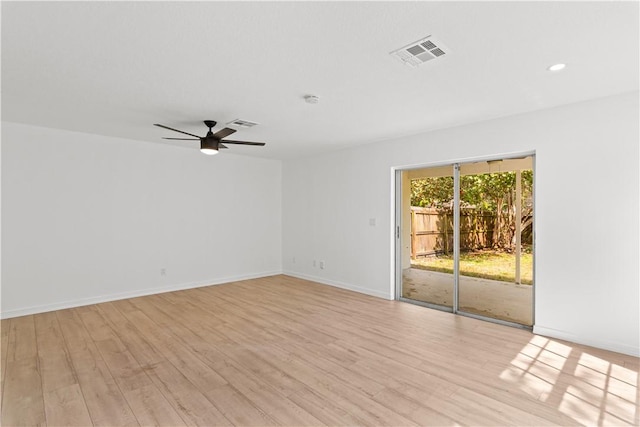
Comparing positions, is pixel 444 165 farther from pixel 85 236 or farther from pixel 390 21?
pixel 85 236

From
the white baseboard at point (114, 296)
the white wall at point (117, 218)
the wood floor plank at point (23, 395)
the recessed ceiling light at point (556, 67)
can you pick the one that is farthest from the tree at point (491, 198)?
the wood floor plank at point (23, 395)

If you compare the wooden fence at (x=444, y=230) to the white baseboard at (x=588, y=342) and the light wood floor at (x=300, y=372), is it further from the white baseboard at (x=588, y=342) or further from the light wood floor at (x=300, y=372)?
the white baseboard at (x=588, y=342)

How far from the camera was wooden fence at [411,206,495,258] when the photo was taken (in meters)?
4.62

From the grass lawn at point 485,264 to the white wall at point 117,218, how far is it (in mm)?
3571

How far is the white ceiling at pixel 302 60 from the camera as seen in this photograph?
6.28 feet

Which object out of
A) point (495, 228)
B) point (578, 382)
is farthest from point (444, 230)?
point (578, 382)

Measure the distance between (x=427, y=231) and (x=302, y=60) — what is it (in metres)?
3.45

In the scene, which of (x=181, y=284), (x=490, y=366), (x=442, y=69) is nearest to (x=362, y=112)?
(x=442, y=69)

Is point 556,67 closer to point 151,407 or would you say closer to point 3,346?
point 151,407

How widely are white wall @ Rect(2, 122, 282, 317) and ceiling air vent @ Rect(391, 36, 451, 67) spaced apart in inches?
180

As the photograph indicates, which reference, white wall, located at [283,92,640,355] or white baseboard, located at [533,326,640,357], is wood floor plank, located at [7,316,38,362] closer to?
white wall, located at [283,92,640,355]

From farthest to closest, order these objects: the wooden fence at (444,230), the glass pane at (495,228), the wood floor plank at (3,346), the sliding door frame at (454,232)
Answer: the wooden fence at (444,230)
the glass pane at (495,228)
the sliding door frame at (454,232)
the wood floor plank at (3,346)

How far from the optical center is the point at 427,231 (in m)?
5.02

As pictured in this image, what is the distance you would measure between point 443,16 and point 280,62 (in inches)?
47.9
